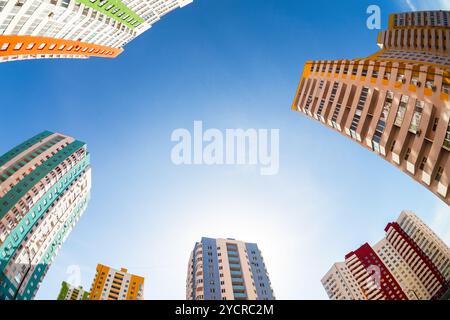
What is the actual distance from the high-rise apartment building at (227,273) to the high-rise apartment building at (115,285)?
114ft

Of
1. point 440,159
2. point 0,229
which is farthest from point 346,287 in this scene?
point 0,229

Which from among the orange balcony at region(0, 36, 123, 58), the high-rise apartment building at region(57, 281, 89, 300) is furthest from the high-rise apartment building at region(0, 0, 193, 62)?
the high-rise apartment building at region(57, 281, 89, 300)

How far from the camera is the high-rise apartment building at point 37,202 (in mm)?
63219

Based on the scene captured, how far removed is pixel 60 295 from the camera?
103062 millimetres

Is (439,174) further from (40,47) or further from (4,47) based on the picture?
(40,47)

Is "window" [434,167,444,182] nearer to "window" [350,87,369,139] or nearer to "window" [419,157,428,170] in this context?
"window" [419,157,428,170]

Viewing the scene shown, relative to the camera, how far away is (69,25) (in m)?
45.4

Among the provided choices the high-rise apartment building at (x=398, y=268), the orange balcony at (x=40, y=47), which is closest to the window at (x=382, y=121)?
the orange balcony at (x=40, y=47)

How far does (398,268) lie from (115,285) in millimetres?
125494

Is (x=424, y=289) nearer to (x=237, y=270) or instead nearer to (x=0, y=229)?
(x=237, y=270)

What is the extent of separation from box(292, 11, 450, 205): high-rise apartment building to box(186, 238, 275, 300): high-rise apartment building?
55.6 meters

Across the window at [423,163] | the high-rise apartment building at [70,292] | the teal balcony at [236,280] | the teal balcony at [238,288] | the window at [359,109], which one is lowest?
the high-rise apartment building at [70,292]

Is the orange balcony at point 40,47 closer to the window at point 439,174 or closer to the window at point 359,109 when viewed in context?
the window at point 359,109
